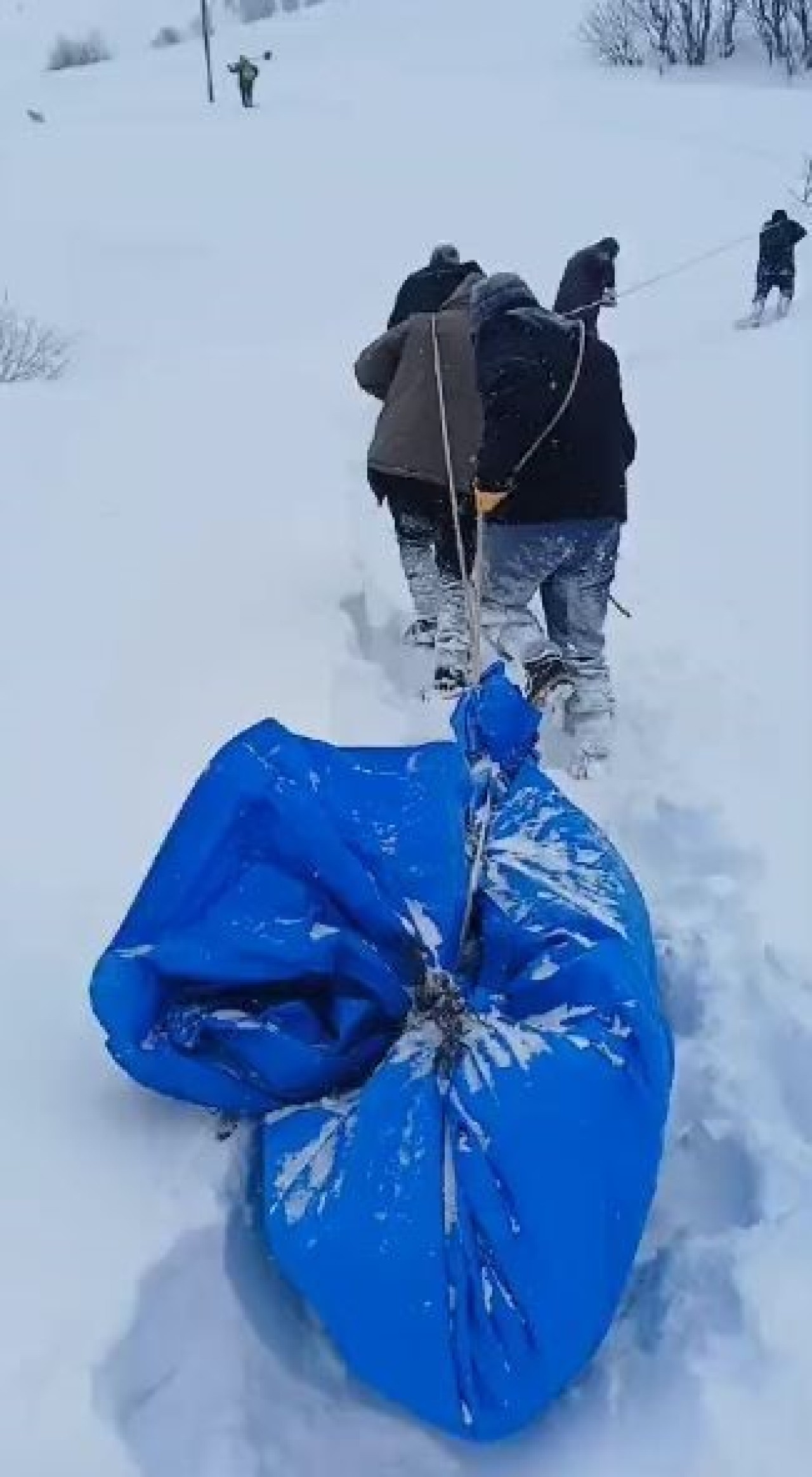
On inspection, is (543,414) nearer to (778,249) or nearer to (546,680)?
(546,680)

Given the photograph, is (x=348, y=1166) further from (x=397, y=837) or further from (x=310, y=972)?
(x=397, y=837)

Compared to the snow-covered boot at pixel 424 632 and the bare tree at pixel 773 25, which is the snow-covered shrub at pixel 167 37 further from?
the snow-covered boot at pixel 424 632

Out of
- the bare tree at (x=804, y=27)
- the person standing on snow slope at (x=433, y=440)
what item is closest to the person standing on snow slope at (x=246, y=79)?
the bare tree at (x=804, y=27)

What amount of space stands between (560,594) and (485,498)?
43cm

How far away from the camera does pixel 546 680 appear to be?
352cm

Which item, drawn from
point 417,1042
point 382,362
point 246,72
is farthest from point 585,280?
point 246,72

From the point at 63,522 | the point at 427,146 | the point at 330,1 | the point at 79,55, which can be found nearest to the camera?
the point at 63,522

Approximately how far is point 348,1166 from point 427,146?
1928cm

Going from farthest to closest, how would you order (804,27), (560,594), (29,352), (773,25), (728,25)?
(728,25)
(773,25)
(804,27)
(29,352)
(560,594)

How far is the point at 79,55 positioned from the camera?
33.6 meters

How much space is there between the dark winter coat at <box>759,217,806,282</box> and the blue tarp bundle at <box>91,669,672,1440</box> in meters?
8.80

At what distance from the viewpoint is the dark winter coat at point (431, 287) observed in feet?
13.4

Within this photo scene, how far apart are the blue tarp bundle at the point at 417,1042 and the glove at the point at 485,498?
109cm

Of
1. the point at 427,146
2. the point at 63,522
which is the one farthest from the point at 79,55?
the point at 63,522
